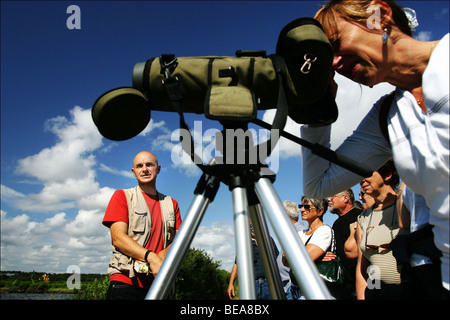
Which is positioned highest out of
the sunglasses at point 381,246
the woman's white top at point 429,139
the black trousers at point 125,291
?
the woman's white top at point 429,139

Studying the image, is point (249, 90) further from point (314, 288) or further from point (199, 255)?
point (199, 255)

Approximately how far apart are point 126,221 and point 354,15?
2.62 meters

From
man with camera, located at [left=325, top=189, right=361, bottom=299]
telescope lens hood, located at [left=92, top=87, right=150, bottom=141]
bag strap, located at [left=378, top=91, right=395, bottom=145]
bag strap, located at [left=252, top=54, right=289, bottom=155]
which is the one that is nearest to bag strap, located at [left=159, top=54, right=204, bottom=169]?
telescope lens hood, located at [left=92, top=87, right=150, bottom=141]

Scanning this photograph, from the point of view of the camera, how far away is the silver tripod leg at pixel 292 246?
925mm

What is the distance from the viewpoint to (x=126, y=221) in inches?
123

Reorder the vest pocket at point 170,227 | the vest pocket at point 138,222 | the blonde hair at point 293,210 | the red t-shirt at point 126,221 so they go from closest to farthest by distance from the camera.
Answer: the red t-shirt at point 126,221, the vest pocket at point 138,222, the vest pocket at point 170,227, the blonde hair at point 293,210

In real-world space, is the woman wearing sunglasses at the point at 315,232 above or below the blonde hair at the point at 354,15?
below

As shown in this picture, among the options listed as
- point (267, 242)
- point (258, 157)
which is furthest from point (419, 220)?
point (258, 157)

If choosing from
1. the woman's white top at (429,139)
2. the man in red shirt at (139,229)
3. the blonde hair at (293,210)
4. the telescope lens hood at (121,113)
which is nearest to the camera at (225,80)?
the telescope lens hood at (121,113)

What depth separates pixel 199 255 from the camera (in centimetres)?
1609

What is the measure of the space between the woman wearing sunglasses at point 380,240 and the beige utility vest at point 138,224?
1.96m

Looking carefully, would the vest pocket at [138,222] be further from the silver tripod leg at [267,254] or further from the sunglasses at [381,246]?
the sunglasses at [381,246]
